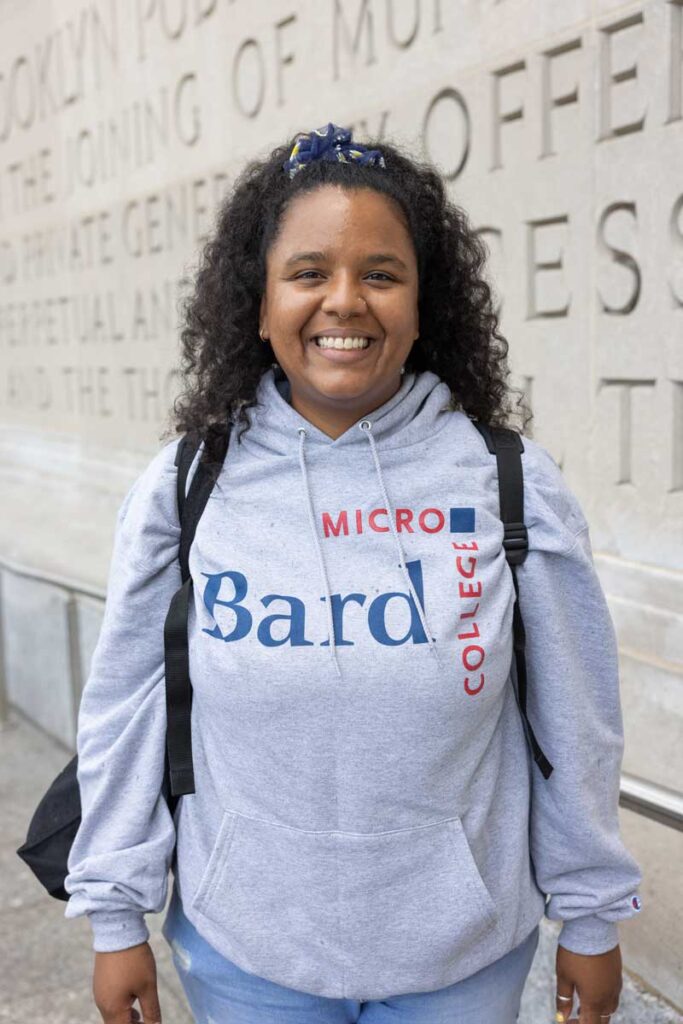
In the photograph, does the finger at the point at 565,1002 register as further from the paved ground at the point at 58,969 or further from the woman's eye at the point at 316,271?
the woman's eye at the point at 316,271

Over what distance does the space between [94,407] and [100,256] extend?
0.81 m

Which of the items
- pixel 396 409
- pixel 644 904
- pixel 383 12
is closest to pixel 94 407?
pixel 383 12

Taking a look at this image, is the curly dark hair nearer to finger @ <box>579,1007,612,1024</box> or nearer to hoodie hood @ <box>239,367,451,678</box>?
hoodie hood @ <box>239,367,451,678</box>

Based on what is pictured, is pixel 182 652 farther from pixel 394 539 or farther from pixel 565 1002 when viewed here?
pixel 565 1002

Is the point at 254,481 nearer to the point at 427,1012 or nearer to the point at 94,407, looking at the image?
the point at 427,1012

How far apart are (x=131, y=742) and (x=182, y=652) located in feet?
0.51

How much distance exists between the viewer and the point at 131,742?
1.65 metres

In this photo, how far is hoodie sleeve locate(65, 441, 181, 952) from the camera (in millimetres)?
1633

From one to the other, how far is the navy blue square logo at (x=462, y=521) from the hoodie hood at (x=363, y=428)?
77 mm

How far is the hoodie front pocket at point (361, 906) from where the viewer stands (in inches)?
59.2

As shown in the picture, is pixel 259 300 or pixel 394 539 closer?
pixel 394 539

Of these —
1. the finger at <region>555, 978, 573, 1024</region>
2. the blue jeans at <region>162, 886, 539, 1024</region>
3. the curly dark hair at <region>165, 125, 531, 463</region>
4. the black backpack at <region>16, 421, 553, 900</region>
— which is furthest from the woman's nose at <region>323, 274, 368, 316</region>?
the finger at <region>555, 978, 573, 1024</region>

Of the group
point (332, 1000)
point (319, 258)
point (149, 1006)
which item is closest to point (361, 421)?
point (319, 258)

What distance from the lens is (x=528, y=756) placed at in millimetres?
1657
